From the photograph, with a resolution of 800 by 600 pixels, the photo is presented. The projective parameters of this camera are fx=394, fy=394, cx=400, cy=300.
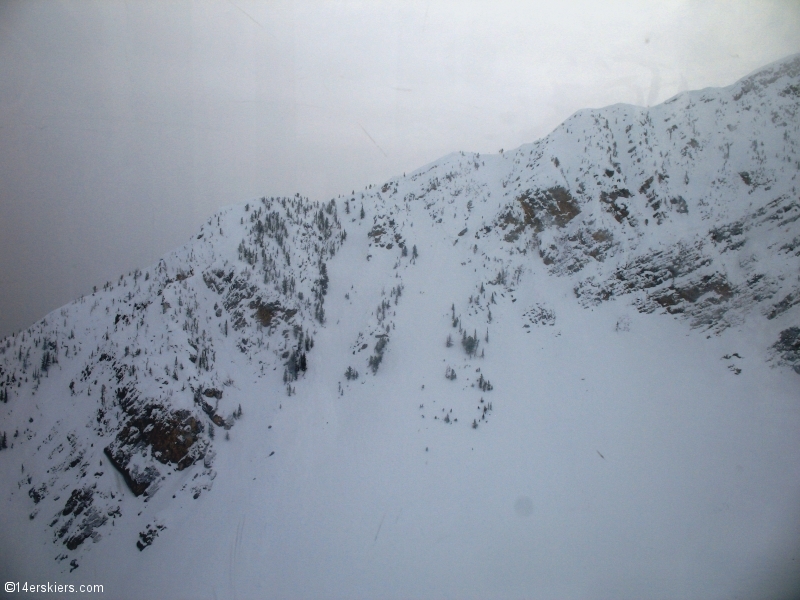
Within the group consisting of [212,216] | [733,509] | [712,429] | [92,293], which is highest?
[212,216]

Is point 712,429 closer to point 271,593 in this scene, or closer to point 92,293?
point 271,593

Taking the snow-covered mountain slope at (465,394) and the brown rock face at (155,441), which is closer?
the snow-covered mountain slope at (465,394)

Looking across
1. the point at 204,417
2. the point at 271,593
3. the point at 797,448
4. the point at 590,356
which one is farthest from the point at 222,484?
the point at 797,448

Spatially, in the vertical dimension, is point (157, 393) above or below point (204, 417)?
above

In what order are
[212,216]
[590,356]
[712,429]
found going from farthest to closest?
[212,216], [590,356], [712,429]

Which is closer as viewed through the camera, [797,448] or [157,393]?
[797,448]

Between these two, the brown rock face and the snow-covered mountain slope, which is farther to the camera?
the brown rock face

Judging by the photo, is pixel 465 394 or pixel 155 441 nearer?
pixel 155 441

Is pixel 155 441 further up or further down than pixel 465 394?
further up
